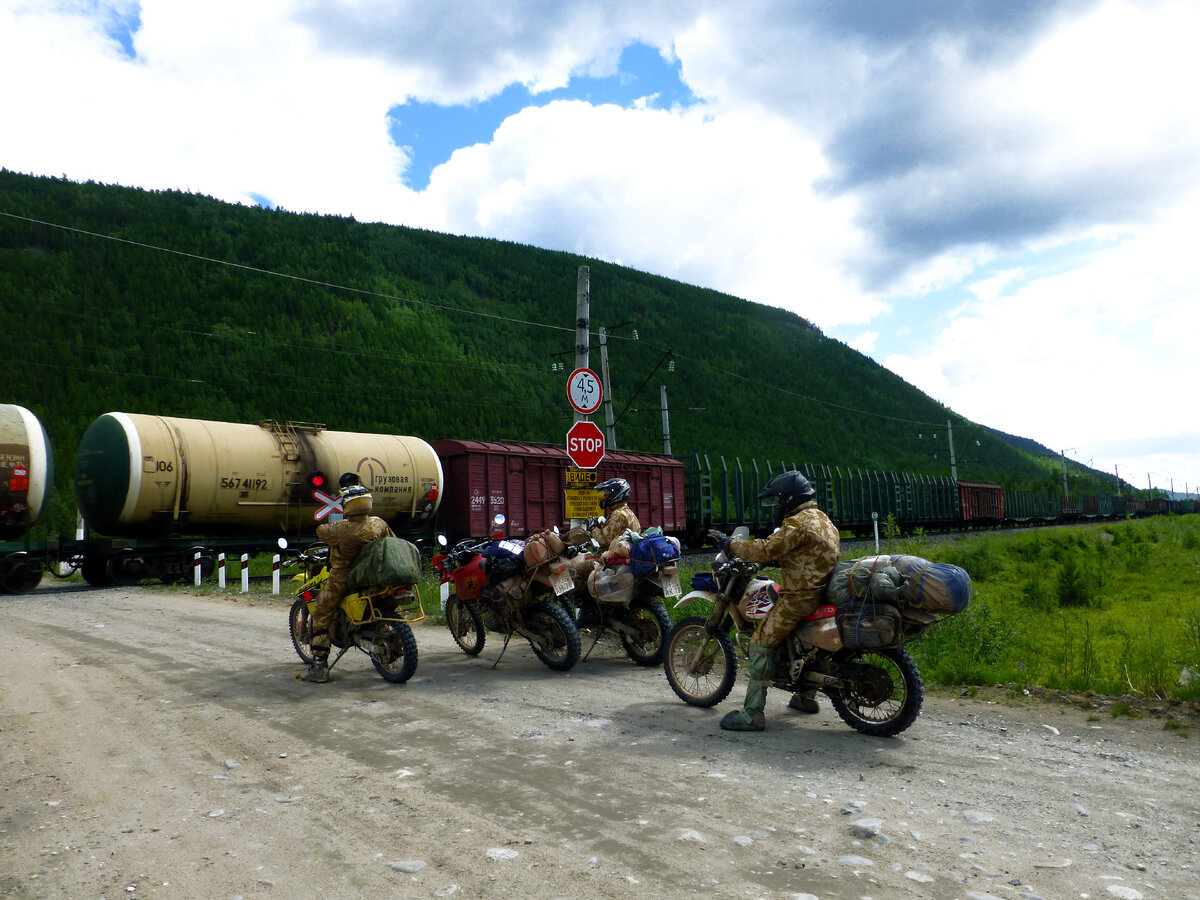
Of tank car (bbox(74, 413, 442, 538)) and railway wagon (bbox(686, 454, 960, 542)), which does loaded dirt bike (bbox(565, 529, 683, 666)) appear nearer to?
tank car (bbox(74, 413, 442, 538))

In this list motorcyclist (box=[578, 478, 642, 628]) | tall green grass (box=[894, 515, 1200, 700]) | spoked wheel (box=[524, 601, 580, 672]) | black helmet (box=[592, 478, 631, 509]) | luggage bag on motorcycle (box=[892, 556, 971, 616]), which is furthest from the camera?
black helmet (box=[592, 478, 631, 509])

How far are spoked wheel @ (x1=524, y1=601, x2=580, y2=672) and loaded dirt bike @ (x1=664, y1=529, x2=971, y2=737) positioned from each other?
1.58 meters

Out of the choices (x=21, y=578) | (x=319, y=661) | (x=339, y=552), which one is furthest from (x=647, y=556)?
(x=21, y=578)

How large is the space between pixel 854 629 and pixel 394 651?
3880mm

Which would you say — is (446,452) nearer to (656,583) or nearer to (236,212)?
(656,583)

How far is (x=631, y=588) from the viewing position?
705cm

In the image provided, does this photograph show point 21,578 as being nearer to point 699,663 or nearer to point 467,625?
point 467,625

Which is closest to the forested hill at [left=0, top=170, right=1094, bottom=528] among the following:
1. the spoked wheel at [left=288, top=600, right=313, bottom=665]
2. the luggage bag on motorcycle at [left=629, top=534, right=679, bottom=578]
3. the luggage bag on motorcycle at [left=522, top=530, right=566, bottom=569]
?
the spoked wheel at [left=288, top=600, right=313, bottom=665]

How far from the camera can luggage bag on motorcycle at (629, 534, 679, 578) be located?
22.9 ft

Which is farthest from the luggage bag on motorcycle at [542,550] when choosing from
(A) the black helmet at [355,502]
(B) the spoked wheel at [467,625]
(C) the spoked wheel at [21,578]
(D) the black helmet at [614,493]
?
(C) the spoked wheel at [21,578]

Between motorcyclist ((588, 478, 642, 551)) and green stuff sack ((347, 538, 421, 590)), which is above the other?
motorcyclist ((588, 478, 642, 551))

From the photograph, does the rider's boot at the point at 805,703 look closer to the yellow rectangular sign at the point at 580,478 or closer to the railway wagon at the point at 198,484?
the yellow rectangular sign at the point at 580,478

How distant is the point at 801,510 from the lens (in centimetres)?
533

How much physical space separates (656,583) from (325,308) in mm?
82745
